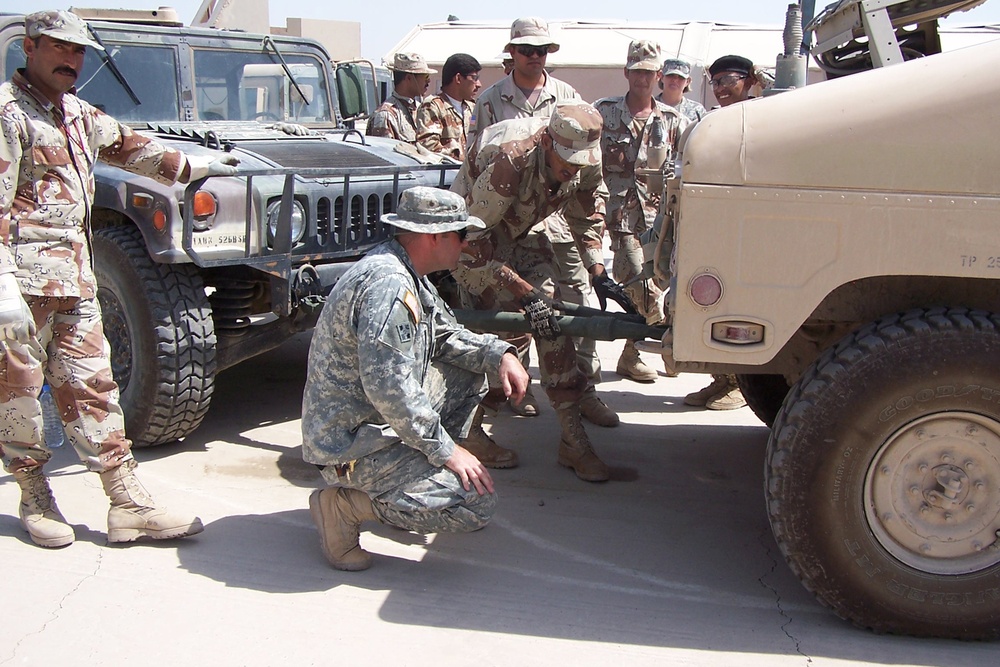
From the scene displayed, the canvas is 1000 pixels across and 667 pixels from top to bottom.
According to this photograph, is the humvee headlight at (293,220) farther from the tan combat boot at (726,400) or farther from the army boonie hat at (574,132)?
the tan combat boot at (726,400)

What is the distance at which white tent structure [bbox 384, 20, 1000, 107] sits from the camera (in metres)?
14.6

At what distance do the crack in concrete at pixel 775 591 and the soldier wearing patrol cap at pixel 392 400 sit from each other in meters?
0.94

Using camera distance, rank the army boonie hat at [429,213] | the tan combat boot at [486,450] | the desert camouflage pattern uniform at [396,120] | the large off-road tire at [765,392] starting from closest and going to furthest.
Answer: the army boonie hat at [429,213], the large off-road tire at [765,392], the tan combat boot at [486,450], the desert camouflage pattern uniform at [396,120]

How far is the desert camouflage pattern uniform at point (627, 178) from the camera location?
573cm

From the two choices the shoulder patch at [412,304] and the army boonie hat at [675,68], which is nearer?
the shoulder patch at [412,304]

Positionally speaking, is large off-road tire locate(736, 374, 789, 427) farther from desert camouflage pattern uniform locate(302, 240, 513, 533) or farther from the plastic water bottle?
the plastic water bottle

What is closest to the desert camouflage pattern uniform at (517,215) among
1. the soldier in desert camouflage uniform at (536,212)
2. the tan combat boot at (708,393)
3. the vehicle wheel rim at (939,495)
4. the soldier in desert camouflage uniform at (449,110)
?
the soldier in desert camouflage uniform at (536,212)

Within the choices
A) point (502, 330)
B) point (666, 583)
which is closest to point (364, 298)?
point (502, 330)

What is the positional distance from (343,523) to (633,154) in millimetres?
3429

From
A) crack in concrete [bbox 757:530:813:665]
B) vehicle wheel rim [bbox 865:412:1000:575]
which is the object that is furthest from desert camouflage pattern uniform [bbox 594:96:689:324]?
vehicle wheel rim [bbox 865:412:1000:575]

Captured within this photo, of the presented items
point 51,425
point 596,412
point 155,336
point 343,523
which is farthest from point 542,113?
point 343,523

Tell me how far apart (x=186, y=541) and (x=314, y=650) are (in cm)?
94

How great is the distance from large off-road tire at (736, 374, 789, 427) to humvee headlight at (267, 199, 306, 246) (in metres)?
2.08

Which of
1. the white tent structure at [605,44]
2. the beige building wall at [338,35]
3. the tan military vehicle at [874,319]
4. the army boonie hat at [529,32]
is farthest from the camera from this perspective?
the white tent structure at [605,44]
